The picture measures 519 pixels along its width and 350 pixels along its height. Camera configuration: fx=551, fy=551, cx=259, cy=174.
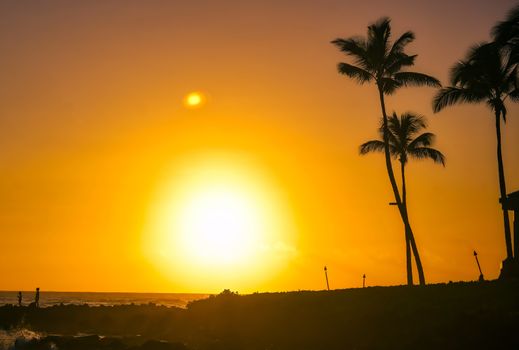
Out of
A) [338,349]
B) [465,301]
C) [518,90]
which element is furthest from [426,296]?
[518,90]

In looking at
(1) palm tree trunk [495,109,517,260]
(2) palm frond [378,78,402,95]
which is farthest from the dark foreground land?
(2) palm frond [378,78,402,95]

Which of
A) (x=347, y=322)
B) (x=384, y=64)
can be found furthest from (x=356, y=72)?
(x=347, y=322)

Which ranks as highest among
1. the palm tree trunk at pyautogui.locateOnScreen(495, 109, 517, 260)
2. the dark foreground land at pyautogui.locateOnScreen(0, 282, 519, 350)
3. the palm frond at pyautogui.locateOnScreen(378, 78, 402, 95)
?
the palm frond at pyautogui.locateOnScreen(378, 78, 402, 95)

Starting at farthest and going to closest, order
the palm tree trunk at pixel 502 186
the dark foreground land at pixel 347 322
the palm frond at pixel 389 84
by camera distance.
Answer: the palm frond at pixel 389 84
the palm tree trunk at pixel 502 186
the dark foreground land at pixel 347 322

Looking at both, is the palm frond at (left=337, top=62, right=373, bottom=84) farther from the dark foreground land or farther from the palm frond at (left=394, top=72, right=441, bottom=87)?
the dark foreground land

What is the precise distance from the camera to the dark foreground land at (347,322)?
21.6 meters

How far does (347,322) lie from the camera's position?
85.0ft

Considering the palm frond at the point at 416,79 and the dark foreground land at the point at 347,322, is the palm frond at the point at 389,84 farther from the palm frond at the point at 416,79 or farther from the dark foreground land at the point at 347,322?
the dark foreground land at the point at 347,322

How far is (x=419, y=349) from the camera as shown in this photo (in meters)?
21.4

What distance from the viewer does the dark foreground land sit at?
21641 millimetres

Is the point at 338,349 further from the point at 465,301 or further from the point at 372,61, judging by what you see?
the point at 372,61

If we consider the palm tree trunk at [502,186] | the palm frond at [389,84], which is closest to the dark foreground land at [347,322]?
the palm tree trunk at [502,186]

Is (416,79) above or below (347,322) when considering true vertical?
above

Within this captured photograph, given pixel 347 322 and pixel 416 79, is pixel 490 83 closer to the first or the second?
pixel 416 79
